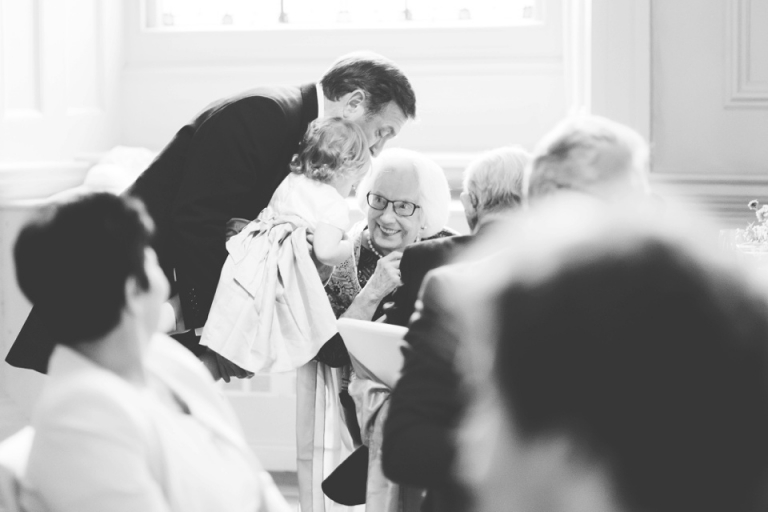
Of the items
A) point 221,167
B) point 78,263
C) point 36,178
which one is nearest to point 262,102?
point 221,167

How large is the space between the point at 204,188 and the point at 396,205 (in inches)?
21.2

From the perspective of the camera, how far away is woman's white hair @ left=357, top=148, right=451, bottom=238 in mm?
2848

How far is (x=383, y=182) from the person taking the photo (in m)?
2.83

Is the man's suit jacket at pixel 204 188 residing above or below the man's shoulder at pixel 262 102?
below

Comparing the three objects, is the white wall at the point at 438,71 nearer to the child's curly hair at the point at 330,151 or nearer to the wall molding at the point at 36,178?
the wall molding at the point at 36,178

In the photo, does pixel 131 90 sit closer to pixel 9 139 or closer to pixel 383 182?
pixel 9 139

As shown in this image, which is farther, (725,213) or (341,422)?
(725,213)

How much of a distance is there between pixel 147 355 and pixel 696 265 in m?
0.91

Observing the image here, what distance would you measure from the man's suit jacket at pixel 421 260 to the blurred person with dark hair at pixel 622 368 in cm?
102

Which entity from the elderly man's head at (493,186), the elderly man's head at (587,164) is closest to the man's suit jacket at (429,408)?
the elderly man's head at (587,164)

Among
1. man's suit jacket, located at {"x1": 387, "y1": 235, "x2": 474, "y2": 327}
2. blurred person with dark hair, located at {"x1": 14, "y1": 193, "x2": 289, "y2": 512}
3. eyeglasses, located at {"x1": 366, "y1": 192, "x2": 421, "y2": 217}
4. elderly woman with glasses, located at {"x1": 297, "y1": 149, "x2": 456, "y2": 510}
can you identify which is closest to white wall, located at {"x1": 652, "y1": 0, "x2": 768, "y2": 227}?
elderly woman with glasses, located at {"x1": 297, "y1": 149, "x2": 456, "y2": 510}

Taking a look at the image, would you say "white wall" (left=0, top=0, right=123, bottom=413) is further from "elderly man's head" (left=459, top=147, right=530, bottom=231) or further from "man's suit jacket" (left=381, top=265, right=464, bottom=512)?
"man's suit jacket" (left=381, top=265, right=464, bottom=512)

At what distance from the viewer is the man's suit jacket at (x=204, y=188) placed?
2.65 metres

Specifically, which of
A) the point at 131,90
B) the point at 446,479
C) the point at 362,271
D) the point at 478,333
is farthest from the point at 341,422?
the point at 131,90
